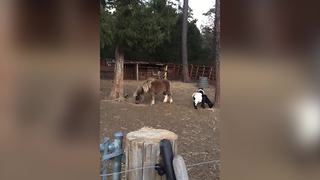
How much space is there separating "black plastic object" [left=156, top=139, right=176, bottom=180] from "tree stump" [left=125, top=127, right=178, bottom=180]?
0.07 ft

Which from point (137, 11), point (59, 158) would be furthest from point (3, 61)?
point (137, 11)

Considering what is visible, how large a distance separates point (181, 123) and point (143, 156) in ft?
19.9

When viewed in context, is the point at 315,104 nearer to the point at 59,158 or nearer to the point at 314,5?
A: the point at 314,5

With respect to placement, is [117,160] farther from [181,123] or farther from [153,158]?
[181,123]

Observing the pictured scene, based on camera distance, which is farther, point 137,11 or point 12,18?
point 137,11

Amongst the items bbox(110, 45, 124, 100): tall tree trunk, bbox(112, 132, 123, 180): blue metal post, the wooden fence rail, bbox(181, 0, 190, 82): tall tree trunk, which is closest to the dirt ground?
bbox(110, 45, 124, 100): tall tree trunk

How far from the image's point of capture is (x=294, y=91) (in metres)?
0.53

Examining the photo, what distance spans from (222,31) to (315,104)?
0.50 feet

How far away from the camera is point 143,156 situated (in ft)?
6.50

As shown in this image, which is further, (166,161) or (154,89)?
(154,89)

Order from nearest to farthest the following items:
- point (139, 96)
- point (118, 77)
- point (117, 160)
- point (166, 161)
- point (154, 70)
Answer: point (166, 161) < point (117, 160) < point (139, 96) < point (118, 77) < point (154, 70)

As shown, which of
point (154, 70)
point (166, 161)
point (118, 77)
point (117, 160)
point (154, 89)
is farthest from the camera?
point (154, 70)

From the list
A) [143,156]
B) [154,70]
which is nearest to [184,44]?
[154,70]

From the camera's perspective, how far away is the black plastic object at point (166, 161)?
6.33 ft
